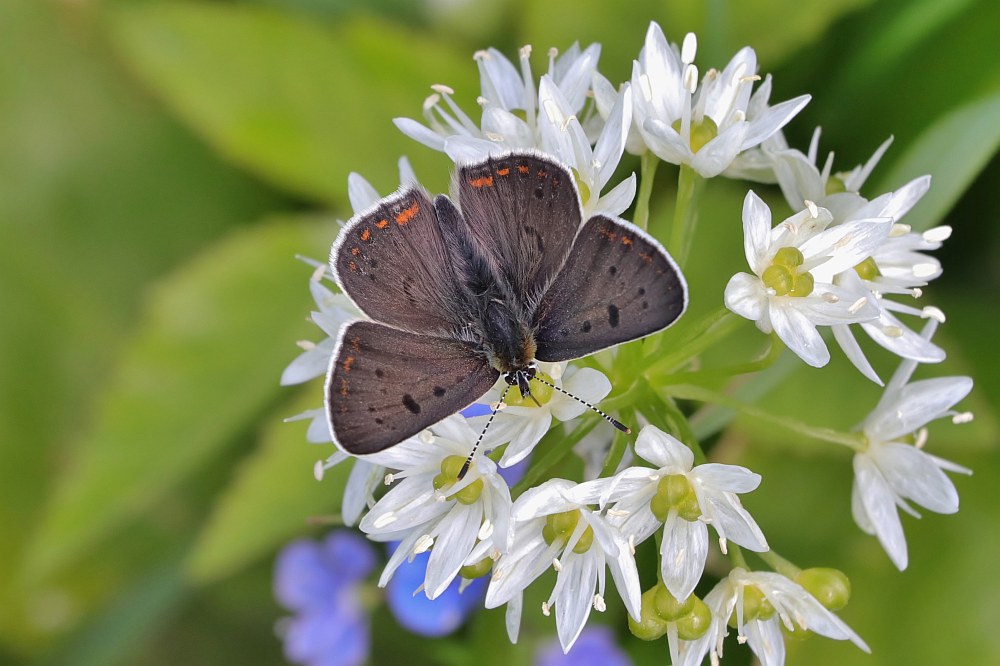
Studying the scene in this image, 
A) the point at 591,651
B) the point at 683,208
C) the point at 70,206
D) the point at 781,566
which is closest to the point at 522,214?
the point at 683,208

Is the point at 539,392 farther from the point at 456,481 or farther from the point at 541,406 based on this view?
the point at 456,481

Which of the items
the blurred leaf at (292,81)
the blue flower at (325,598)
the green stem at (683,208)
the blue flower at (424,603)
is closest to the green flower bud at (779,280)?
the green stem at (683,208)

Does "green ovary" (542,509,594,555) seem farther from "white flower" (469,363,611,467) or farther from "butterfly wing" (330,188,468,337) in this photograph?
"butterfly wing" (330,188,468,337)

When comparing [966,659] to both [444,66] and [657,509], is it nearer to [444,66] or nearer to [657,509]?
[657,509]

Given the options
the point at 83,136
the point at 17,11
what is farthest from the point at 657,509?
the point at 17,11

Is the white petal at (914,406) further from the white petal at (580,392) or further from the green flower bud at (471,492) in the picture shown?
the green flower bud at (471,492)

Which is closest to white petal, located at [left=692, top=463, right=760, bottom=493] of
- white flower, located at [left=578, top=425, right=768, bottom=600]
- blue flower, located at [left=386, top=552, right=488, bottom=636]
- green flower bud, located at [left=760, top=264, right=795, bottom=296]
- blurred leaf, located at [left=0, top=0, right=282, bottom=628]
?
white flower, located at [left=578, top=425, right=768, bottom=600]
